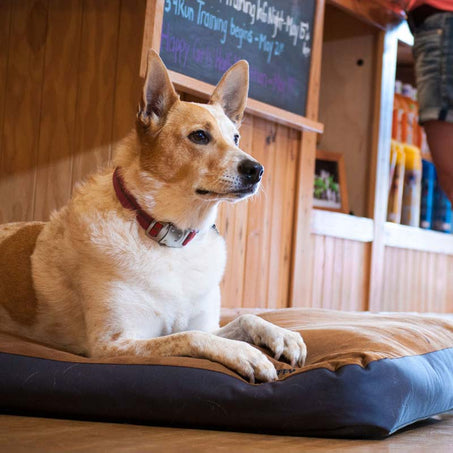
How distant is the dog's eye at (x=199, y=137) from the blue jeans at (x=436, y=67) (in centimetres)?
168

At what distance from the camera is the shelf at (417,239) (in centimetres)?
416

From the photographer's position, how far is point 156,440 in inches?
49.3

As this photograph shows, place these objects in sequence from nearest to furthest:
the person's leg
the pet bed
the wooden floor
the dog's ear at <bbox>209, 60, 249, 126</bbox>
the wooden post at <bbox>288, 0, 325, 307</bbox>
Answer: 1. the wooden floor
2. the pet bed
3. the dog's ear at <bbox>209, 60, 249, 126</bbox>
4. the person's leg
5. the wooden post at <bbox>288, 0, 325, 307</bbox>

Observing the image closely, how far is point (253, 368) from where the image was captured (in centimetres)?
147

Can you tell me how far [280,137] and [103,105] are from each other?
946 millimetres

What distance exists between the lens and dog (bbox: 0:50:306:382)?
1.72 metres

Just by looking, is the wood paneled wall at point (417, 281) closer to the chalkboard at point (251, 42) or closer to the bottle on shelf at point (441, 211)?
the bottle on shelf at point (441, 211)

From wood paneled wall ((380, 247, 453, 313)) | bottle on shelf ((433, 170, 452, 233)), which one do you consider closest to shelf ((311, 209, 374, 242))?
wood paneled wall ((380, 247, 453, 313))

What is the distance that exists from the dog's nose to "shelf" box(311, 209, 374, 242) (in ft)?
5.83

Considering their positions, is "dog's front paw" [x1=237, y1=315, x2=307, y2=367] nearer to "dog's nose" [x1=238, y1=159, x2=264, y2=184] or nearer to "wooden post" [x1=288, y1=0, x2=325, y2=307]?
"dog's nose" [x1=238, y1=159, x2=264, y2=184]

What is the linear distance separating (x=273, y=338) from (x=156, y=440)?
0.49 m

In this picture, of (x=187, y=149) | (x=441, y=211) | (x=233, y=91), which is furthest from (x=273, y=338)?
(x=441, y=211)

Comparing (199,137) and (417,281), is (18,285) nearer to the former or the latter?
(199,137)

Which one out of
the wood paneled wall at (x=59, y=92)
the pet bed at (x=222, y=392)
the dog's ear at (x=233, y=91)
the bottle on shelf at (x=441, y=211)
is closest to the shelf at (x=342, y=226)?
the bottle on shelf at (x=441, y=211)
